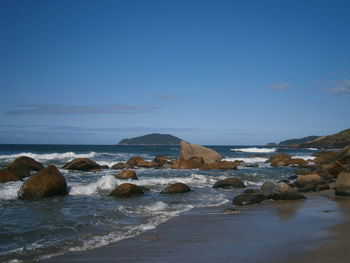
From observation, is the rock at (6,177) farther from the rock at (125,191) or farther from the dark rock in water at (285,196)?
the dark rock in water at (285,196)

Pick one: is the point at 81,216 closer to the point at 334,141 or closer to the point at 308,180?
the point at 308,180

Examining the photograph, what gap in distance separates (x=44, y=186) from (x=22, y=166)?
9.95 meters

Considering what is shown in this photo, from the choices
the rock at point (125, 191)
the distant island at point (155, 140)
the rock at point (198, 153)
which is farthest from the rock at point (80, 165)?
the distant island at point (155, 140)

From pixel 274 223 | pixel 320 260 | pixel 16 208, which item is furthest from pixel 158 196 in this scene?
pixel 320 260

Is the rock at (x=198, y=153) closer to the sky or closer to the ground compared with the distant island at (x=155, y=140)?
closer to the ground

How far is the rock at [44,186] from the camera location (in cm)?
1339

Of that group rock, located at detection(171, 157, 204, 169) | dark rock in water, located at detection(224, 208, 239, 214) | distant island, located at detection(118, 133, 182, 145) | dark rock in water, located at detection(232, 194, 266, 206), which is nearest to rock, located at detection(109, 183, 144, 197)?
dark rock in water, located at detection(232, 194, 266, 206)

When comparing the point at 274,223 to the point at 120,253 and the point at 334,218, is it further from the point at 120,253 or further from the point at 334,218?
the point at 120,253

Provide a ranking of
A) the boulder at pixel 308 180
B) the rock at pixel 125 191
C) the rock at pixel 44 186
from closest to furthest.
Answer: the rock at pixel 44 186, the rock at pixel 125 191, the boulder at pixel 308 180

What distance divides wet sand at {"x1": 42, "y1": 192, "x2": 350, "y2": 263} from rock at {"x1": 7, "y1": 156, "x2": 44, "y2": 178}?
45.1 feet

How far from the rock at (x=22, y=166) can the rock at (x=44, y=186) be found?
23.1ft

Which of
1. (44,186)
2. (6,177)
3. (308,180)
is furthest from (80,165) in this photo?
(308,180)

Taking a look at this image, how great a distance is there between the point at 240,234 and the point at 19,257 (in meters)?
4.31

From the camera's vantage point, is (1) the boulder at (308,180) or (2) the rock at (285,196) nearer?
(2) the rock at (285,196)
